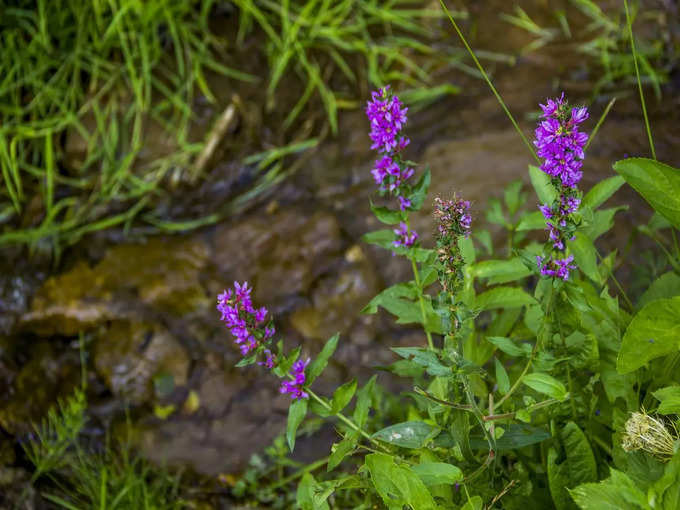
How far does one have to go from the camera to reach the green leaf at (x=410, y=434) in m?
1.27

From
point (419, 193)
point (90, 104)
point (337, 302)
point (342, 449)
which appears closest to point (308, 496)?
point (342, 449)

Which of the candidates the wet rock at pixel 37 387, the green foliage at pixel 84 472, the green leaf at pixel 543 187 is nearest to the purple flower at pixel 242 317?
the green leaf at pixel 543 187

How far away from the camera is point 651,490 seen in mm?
1044

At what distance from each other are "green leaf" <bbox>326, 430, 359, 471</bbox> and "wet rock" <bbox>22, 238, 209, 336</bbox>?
1.39m

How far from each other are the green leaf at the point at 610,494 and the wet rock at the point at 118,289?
A: 1.76 m

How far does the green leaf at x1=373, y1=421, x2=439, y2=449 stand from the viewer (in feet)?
4.16

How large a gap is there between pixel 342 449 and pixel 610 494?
0.46 metres

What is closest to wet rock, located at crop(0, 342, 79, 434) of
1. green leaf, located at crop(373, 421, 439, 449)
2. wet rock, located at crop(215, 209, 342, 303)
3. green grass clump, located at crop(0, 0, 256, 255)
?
green grass clump, located at crop(0, 0, 256, 255)

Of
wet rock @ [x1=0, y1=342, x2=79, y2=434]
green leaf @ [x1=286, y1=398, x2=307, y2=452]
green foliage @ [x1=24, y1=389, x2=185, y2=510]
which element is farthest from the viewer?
wet rock @ [x1=0, y1=342, x2=79, y2=434]

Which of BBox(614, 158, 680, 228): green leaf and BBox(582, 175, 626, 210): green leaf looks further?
BBox(582, 175, 626, 210): green leaf

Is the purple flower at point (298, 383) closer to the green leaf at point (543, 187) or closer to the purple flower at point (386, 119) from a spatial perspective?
the purple flower at point (386, 119)

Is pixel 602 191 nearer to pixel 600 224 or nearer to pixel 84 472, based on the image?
pixel 600 224

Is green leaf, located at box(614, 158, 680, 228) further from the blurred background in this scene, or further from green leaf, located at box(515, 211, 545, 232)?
the blurred background

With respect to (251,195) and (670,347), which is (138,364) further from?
(670,347)
